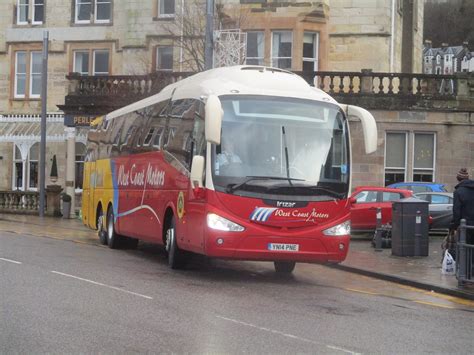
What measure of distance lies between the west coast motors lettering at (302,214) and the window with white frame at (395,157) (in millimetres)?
15423

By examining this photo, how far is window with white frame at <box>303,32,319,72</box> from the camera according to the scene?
3014 centimetres

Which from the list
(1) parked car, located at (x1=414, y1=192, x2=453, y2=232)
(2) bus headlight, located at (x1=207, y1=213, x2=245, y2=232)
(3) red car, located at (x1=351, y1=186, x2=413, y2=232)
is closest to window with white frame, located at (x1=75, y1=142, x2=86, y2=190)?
(3) red car, located at (x1=351, y1=186, x2=413, y2=232)

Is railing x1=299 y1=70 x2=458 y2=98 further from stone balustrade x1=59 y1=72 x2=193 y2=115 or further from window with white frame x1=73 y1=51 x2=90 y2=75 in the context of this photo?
window with white frame x1=73 y1=51 x2=90 y2=75

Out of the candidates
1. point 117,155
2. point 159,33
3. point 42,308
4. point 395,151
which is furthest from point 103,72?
point 42,308

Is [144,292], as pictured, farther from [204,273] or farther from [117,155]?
[117,155]

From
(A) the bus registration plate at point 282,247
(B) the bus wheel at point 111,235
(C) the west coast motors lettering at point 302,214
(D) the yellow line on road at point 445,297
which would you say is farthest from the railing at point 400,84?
(A) the bus registration plate at point 282,247

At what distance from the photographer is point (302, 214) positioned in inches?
468

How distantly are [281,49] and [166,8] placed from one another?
7528 mm

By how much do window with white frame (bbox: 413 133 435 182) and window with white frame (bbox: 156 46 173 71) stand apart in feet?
42.9

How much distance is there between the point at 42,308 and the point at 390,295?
5827 millimetres

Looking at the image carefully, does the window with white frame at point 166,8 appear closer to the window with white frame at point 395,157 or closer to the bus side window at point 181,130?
the window with white frame at point 395,157

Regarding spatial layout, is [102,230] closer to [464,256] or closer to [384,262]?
[384,262]

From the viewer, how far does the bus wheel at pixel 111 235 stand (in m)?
18.2

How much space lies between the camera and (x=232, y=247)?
38.4 ft
